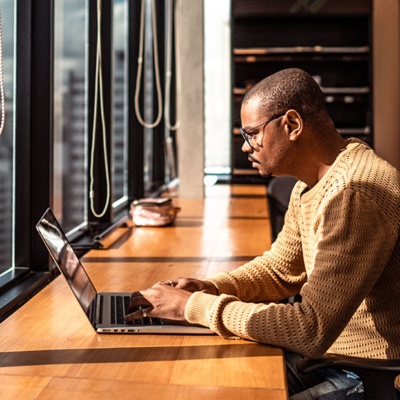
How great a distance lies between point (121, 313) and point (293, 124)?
68 centimetres

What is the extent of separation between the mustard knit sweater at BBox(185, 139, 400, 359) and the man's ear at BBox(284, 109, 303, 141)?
0.12m

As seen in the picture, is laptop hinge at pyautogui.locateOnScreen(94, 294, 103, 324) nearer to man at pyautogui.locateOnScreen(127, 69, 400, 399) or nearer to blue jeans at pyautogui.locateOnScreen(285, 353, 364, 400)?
man at pyautogui.locateOnScreen(127, 69, 400, 399)

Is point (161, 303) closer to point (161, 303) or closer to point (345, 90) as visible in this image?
point (161, 303)

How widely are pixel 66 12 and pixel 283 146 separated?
9.71ft

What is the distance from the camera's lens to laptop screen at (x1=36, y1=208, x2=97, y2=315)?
1.98 meters

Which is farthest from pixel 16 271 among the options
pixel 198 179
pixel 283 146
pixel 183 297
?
pixel 198 179

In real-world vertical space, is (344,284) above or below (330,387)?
above

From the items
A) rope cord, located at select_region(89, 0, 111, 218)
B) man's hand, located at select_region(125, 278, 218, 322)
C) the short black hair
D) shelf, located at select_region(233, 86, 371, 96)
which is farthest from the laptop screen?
shelf, located at select_region(233, 86, 371, 96)

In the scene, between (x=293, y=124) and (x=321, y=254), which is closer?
(x=321, y=254)

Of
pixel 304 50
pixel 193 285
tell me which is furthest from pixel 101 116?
pixel 304 50

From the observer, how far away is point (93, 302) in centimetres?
224

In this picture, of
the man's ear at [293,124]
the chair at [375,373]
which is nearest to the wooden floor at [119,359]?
the chair at [375,373]

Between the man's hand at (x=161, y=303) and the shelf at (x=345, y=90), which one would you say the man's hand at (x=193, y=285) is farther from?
the shelf at (x=345, y=90)

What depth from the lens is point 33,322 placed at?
6.86ft
